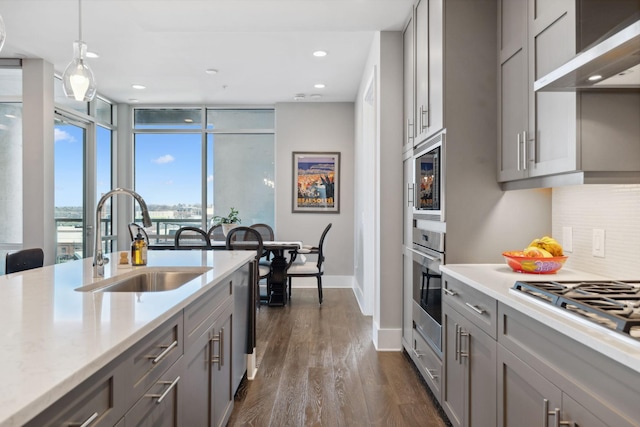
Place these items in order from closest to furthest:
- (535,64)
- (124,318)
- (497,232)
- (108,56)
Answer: (124,318) < (535,64) < (497,232) < (108,56)

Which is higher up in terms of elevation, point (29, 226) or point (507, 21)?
point (507, 21)

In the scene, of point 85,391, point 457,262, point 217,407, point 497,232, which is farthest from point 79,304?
point 497,232

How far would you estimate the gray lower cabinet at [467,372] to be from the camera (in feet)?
5.65

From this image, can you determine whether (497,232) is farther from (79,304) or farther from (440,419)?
(79,304)

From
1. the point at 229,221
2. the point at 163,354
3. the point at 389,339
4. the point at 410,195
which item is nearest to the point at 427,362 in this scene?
the point at 389,339

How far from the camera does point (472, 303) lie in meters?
1.93

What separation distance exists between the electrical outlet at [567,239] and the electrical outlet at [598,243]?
196mm

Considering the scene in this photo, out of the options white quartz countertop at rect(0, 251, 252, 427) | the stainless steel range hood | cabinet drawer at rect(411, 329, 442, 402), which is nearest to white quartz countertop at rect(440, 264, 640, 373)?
cabinet drawer at rect(411, 329, 442, 402)

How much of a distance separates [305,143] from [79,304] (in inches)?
218

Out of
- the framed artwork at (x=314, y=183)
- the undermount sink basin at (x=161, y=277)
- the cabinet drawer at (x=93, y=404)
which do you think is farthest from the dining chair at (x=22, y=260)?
the framed artwork at (x=314, y=183)

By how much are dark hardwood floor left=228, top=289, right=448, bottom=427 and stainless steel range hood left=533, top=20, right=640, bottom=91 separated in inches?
72.1

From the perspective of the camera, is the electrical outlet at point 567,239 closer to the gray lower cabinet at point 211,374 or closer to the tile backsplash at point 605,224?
the tile backsplash at point 605,224

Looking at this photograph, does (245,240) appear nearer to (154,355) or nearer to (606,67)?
(154,355)

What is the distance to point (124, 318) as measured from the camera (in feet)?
3.83
